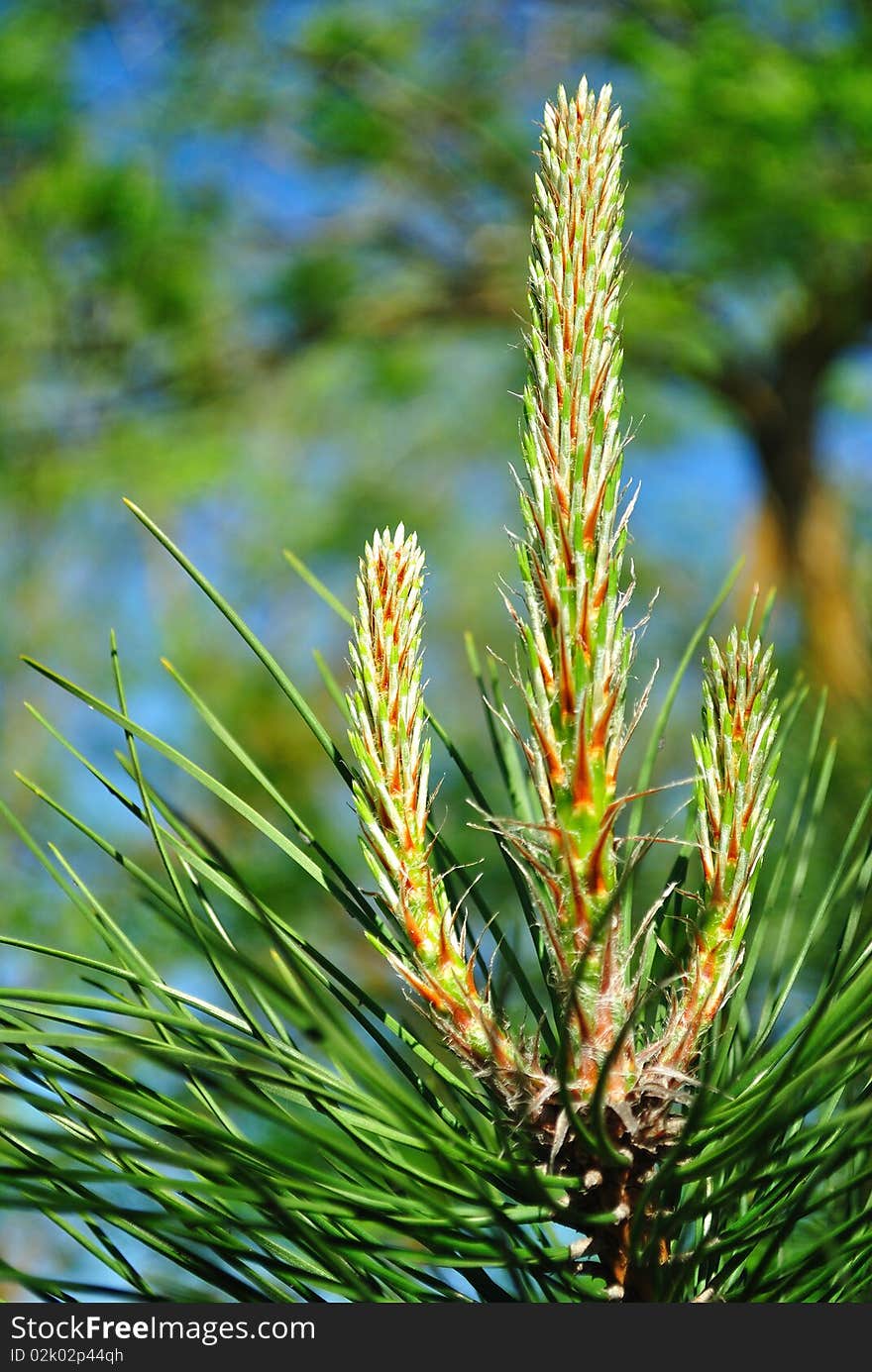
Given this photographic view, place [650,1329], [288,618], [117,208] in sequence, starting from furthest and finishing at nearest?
[288,618] < [117,208] < [650,1329]

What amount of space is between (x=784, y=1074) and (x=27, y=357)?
2.51m

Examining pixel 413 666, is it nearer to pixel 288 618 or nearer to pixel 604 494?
pixel 604 494

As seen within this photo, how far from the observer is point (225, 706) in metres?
3.10

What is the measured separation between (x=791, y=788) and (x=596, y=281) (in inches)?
19.9

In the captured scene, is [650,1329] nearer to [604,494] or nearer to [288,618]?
[604,494]

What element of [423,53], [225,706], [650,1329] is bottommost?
[650,1329]

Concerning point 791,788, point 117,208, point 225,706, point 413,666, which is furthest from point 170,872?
point 225,706

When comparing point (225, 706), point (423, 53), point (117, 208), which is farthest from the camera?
point (225, 706)

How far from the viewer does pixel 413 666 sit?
1.04ft

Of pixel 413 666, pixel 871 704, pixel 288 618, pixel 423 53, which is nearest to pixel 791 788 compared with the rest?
pixel 871 704

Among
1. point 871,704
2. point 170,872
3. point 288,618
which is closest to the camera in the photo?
point 170,872

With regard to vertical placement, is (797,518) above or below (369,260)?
below

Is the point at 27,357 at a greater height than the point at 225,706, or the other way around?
the point at 27,357

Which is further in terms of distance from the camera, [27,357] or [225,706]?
[225,706]
